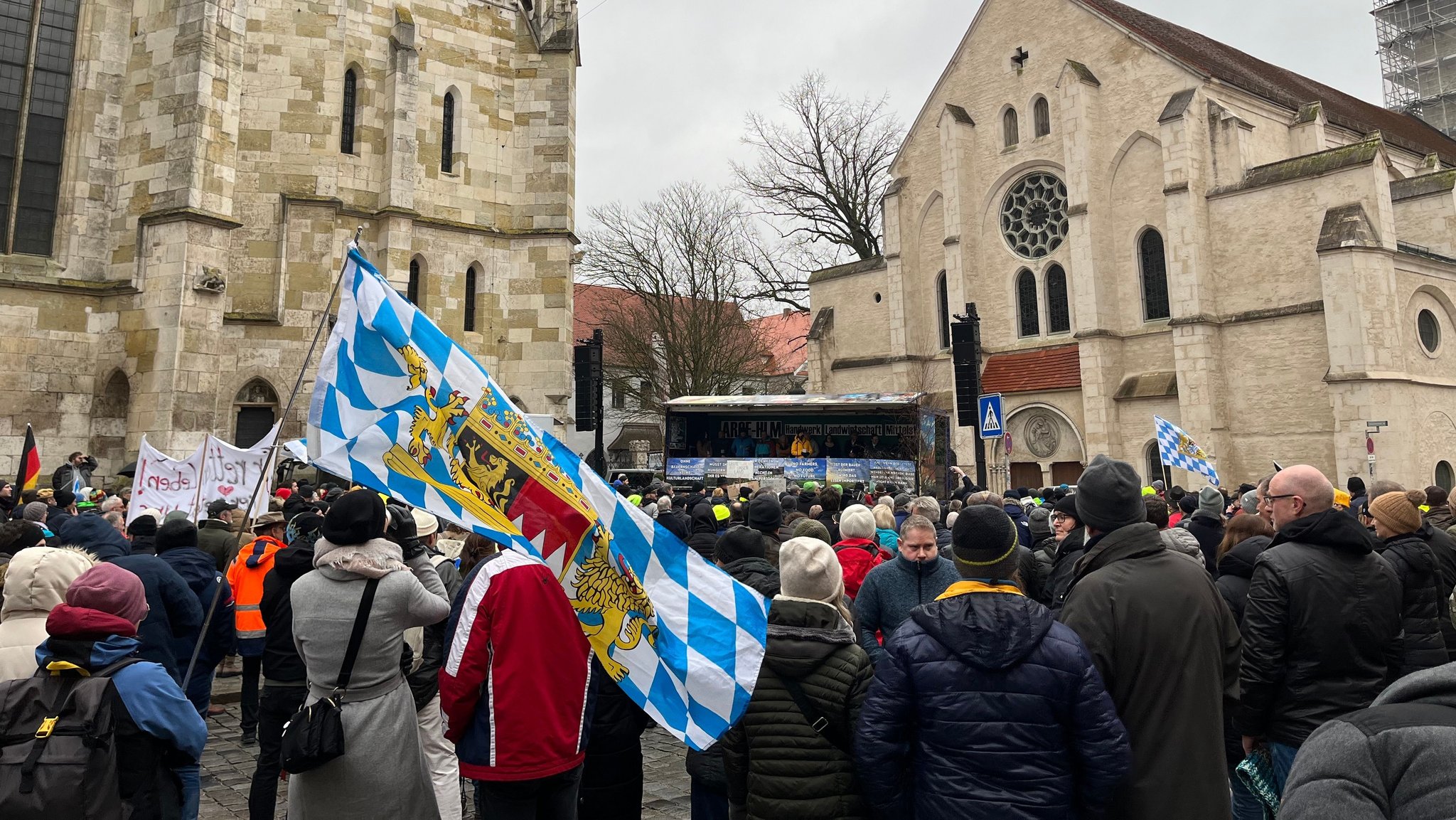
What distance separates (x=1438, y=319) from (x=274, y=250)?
30302mm

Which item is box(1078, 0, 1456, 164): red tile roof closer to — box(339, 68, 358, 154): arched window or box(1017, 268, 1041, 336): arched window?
box(1017, 268, 1041, 336): arched window

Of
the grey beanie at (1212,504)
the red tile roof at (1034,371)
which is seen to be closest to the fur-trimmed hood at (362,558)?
the grey beanie at (1212,504)

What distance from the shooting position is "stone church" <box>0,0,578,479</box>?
55.1ft

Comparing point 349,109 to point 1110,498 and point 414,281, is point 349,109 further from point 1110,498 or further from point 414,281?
point 1110,498

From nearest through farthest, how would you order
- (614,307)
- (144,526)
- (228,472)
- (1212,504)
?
(144,526)
(1212,504)
(228,472)
(614,307)

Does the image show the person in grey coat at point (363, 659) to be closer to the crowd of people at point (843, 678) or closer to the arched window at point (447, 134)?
the crowd of people at point (843, 678)

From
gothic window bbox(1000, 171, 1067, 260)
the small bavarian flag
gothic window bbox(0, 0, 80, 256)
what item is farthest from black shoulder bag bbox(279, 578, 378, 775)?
gothic window bbox(1000, 171, 1067, 260)

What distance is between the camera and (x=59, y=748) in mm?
2752

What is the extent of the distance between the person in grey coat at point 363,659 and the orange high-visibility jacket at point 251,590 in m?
3.93

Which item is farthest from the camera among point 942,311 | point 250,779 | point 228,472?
point 942,311

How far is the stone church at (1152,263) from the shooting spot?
2297 cm

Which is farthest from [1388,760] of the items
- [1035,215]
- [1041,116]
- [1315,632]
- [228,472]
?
[1041,116]

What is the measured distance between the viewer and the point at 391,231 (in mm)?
20156

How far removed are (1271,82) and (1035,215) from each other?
11.2 metres
